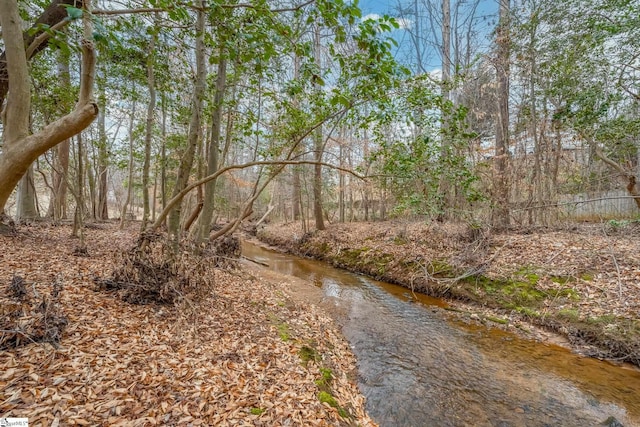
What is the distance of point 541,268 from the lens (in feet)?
20.0

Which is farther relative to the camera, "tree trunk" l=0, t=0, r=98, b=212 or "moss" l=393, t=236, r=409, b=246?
"moss" l=393, t=236, r=409, b=246

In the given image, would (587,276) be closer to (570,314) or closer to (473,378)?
(570,314)

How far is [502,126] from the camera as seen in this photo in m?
9.07

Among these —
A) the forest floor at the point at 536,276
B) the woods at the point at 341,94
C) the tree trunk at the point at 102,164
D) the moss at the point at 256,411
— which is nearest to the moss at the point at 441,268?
the forest floor at the point at 536,276

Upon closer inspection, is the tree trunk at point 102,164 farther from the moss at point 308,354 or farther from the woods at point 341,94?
the moss at point 308,354

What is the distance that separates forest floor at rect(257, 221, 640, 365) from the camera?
15.0 feet

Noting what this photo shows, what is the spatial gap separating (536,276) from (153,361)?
728 centimetres

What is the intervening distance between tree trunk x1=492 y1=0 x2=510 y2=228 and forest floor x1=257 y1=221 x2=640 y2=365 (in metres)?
0.69

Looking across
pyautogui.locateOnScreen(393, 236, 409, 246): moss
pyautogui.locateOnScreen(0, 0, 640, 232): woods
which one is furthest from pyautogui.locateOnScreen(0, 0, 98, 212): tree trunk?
pyautogui.locateOnScreen(393, 236, 409, 246): moss

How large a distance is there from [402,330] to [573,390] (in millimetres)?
2396

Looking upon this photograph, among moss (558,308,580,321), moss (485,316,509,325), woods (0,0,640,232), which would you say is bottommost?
moss (485,316,509,325)

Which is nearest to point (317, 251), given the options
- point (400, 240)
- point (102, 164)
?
point (400, 240)

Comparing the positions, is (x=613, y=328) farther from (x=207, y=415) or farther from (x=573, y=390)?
(x=207, y=415)

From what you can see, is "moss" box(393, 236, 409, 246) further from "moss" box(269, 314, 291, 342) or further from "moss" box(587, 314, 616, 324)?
"moss" box(269, 314, 291, 342)
